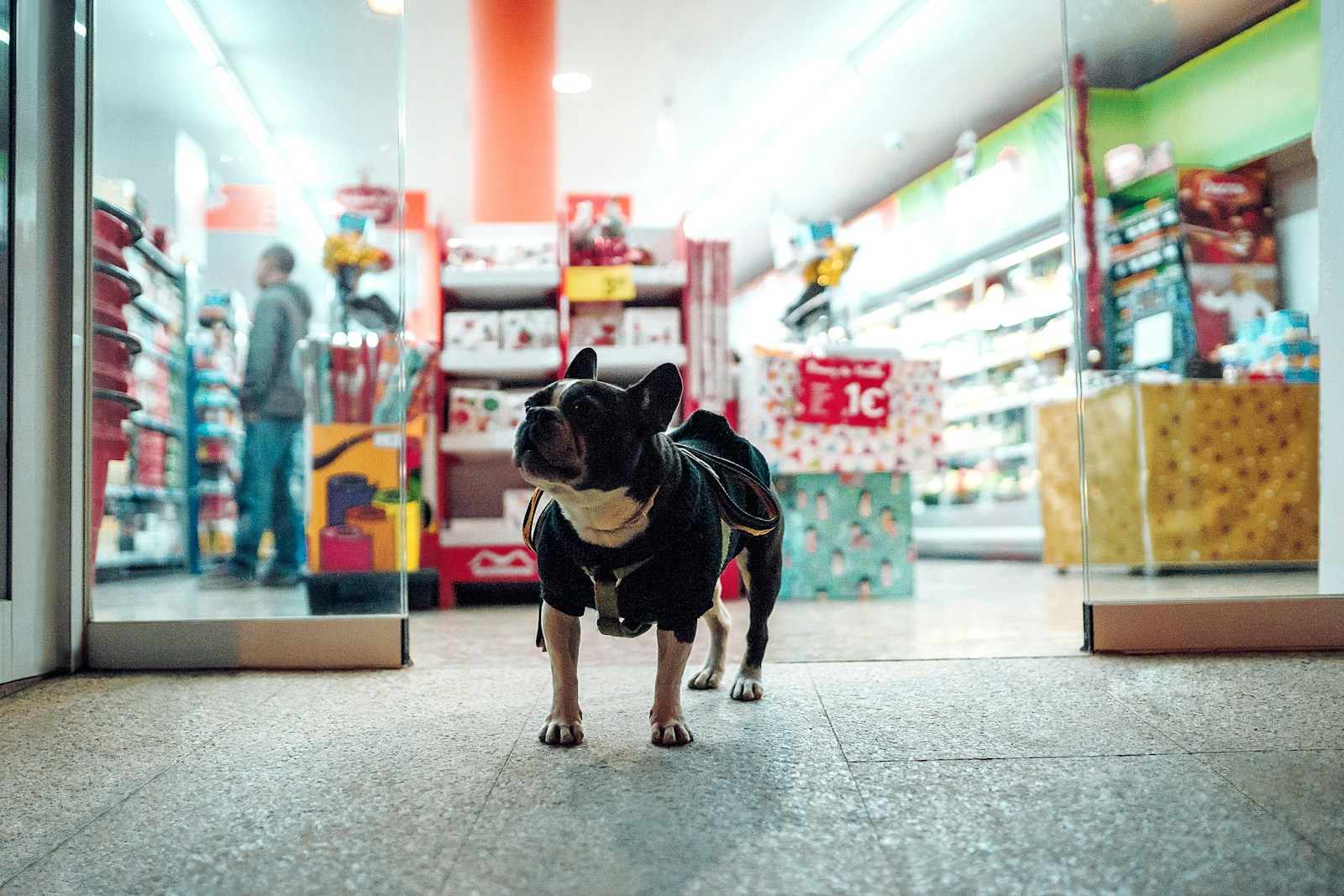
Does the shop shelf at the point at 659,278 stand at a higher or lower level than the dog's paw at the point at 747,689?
higher

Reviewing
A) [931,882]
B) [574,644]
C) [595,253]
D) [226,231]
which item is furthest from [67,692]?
[226,231]

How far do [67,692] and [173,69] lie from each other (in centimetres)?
250

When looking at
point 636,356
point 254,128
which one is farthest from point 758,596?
point 254,128

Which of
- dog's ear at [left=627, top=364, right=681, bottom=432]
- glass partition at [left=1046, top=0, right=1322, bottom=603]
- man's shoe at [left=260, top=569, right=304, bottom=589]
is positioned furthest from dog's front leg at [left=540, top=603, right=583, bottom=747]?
man's shoe at [left=260, top=569, right=304, bottom=589]

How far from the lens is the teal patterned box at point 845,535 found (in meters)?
4.01

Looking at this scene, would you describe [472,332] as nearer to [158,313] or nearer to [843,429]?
[843,429]

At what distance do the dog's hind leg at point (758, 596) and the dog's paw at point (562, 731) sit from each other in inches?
16.9

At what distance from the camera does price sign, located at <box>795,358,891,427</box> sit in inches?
156

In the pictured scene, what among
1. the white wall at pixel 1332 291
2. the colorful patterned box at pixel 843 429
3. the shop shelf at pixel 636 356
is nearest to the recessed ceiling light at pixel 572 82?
the shop shelf at pixel 636 356

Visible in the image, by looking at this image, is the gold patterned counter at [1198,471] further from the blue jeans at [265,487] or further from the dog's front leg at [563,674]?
the blue jeans at [265,487]

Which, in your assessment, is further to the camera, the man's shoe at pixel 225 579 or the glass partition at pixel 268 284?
the man's shoe at pixel 225 579

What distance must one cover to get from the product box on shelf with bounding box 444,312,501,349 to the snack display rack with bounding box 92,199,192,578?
121 cm

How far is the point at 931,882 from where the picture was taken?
1.00 meters

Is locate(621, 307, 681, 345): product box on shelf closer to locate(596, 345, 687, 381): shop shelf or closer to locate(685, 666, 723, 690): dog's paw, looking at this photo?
locate(596, 345, 687, 381): shop shelf
